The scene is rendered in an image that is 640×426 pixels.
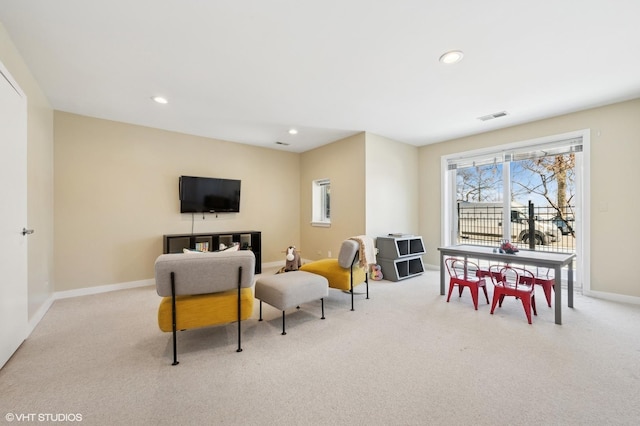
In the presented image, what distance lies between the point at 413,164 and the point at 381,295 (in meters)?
3.11

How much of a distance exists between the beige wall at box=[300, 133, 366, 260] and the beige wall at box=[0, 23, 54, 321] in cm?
396

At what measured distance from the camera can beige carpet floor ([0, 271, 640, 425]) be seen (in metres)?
1.58

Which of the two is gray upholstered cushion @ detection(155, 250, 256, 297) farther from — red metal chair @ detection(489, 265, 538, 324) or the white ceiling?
red metal chair @ detection(489, 265, 538, 324)

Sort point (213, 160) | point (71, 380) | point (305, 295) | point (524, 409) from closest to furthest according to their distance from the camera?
point (524, 409), point (71, 380), point (305, 295), point (213, 160)

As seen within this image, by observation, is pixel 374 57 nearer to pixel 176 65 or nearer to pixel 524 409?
pixel 176 65

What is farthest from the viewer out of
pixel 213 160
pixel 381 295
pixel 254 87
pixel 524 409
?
pixel 213 160

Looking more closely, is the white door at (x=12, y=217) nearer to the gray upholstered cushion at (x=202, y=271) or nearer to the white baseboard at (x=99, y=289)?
the gray upholstered cushion at (x=202, y=271)

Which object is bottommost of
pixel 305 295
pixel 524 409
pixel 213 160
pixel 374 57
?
pixel 524 409

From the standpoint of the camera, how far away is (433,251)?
18.1 feet

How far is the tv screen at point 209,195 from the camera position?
466 centimetres

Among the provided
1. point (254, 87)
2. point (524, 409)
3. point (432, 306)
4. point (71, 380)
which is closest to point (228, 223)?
point (254, 87)

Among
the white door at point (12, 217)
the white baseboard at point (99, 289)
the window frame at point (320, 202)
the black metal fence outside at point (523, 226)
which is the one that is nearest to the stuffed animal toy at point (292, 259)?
the window frame at point (320, 202)

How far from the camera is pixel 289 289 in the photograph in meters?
2.64

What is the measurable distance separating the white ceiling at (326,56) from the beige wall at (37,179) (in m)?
0.16
